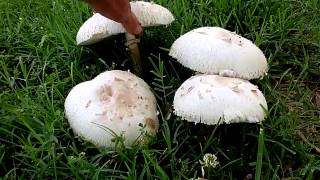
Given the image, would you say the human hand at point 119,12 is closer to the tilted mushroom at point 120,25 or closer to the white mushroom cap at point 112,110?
the tilted mushroom at point 120,25

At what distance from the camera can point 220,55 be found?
2.45 metres

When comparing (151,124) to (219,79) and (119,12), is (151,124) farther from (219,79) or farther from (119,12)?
(119,12)

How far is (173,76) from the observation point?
2900mm

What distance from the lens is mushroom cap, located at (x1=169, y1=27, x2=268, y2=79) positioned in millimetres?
2445

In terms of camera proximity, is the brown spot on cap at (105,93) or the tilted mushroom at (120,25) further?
the tilted mushroom at (120,25)

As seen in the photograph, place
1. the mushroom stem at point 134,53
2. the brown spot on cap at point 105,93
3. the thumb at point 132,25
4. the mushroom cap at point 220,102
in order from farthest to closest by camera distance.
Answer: the mushroom stem at point 134,53, the thumb at point 132,25, the brown spot on cap at point 105,93, the mushroom cap at point 220,102

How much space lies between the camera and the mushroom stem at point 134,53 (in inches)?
111

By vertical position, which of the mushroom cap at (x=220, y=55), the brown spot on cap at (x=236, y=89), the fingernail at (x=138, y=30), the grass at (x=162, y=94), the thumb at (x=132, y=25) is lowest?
the grass at (x=162, y=94)

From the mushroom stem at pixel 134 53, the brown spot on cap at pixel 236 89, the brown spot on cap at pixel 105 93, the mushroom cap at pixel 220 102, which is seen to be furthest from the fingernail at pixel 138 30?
the brown spot on cap at pixel 236 89

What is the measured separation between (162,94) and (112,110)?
43 centimetres

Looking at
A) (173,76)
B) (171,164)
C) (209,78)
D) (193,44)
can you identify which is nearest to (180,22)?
(173,76)

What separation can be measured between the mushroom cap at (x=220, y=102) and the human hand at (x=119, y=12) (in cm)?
47

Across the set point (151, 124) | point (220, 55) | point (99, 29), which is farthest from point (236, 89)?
point (99, 29)

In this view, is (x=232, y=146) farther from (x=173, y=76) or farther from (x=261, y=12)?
(x=261, y=12)
